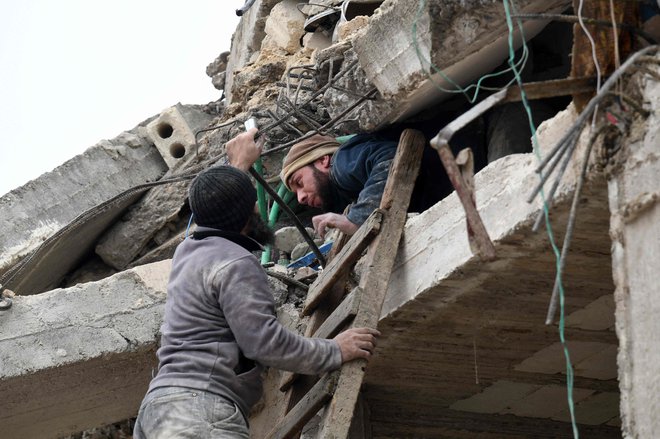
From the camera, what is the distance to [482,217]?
5.15 meters

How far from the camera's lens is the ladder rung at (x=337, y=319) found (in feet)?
18.1

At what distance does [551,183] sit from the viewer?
4.61 m

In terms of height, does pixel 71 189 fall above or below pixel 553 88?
below

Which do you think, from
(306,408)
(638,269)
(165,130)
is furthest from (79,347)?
(165,130)

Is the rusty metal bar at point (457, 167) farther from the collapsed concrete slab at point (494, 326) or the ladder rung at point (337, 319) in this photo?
the ladder rung at point (337, 319)

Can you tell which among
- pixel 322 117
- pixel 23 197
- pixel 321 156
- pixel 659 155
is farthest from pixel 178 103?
pixel 659 155

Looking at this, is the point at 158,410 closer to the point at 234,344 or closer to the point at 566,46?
the point at 234,344

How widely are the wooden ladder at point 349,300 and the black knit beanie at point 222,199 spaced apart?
23.4 inches

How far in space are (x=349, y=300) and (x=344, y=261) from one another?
1.36 ft

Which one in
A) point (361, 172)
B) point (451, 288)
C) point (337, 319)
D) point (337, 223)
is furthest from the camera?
point (361, 172)

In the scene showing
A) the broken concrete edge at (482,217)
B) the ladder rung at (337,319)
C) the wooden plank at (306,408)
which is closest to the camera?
the broken concrete edge at (482,217)

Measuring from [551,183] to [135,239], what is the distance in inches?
217

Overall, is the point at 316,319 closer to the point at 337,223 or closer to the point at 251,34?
the point at 337,223

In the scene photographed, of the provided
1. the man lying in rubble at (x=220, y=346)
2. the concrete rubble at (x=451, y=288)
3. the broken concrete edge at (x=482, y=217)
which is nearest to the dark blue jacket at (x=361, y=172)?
the concrete rubble at (x=451, y=288)
